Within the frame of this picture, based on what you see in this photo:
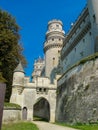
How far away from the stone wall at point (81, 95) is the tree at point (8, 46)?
753 centimetres

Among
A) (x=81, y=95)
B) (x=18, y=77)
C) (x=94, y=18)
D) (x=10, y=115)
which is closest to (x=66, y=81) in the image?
(x=81, y=95)

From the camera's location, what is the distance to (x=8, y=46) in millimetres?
30000

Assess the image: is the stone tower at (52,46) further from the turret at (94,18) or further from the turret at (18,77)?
the turret at (94,18)

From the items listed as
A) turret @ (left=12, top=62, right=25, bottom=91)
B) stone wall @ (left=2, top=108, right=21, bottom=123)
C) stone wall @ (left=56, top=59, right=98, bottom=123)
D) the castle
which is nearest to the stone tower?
the castle

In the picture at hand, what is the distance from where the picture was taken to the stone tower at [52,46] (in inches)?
2018

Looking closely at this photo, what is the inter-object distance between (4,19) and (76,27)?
14.7m

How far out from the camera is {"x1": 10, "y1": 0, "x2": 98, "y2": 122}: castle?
2427 cm

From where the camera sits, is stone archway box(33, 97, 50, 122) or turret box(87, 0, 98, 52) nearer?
turret box(87, 0, 98, 52)

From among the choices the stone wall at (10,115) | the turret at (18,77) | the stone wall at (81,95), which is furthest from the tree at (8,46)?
the stone wall at (81,95)

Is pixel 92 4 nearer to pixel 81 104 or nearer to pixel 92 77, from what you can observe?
pixel 92 77

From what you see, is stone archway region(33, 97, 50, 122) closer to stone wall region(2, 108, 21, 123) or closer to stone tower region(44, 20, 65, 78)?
stone tower region(44, 20, 65, 78)

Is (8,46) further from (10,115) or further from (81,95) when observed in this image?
(81,95)

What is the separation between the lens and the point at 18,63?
33.9m

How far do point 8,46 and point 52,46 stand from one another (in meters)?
22.8
